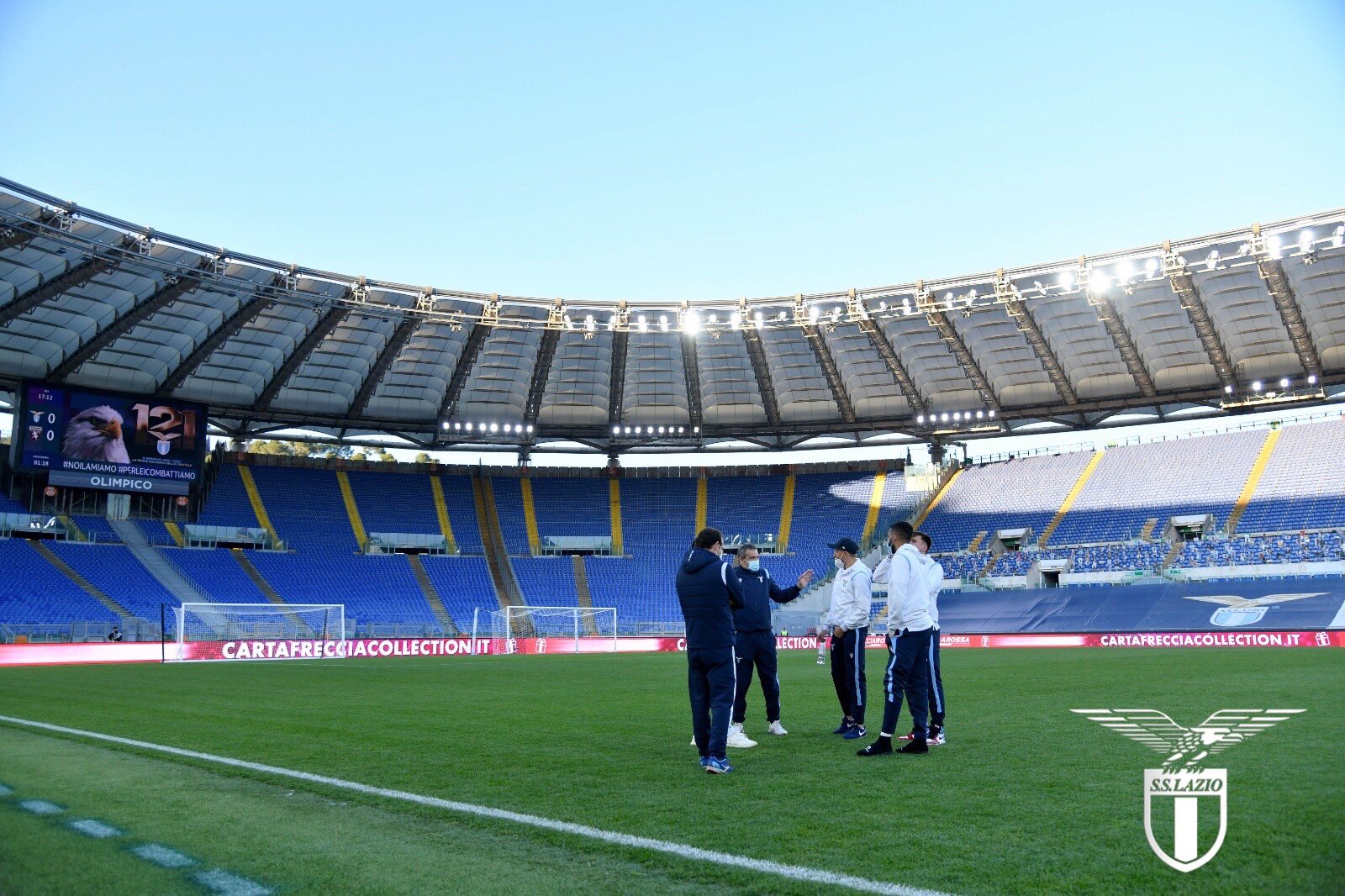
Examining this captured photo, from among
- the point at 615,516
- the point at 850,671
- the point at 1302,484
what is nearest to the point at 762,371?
the point at 615,516

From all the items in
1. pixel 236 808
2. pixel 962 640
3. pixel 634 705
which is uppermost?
pixel 236 808

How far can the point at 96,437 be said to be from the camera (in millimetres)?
44250

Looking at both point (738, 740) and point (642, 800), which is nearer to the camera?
point (642, 800)

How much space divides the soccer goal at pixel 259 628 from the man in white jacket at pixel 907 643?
31512 millimetres

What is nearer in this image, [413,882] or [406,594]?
[413,882]

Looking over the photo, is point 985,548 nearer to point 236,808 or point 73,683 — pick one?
point 73,683

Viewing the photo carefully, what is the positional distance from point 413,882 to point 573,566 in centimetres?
5072

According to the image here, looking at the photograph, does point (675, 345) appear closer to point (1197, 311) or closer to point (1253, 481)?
point (1197, 311)

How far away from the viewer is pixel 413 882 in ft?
14.7

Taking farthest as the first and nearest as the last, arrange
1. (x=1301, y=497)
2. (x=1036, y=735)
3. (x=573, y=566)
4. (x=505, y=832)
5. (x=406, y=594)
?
(x=573, y=566) < (x=406, y=594) < (x=1301, y=497) < (x=1036, y=735) < (x=505, y=832)

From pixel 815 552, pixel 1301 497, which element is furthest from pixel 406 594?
pixel 1301 497

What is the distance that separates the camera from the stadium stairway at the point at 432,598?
1857 inches

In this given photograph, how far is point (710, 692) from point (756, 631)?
184 centimetres

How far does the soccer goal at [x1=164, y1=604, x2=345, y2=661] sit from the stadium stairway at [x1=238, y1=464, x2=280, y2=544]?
9259 millimetres
